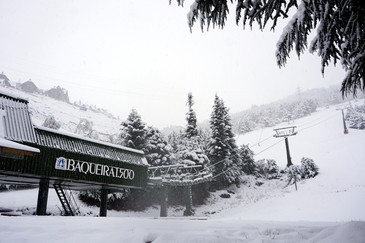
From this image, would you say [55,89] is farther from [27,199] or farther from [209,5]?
[209,5]

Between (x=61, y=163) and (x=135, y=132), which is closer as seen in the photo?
(x=61, y=163)

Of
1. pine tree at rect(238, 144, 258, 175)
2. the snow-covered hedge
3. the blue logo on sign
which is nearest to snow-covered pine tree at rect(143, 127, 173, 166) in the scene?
pine tree at rect(238, 144, 258, 175)

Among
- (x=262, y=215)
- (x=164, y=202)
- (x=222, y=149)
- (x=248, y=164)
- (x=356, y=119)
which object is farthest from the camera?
(x=356, y=119)

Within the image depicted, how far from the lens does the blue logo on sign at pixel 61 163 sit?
59.0ft

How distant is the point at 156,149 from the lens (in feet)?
118

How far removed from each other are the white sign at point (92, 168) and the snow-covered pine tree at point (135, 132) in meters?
11.2

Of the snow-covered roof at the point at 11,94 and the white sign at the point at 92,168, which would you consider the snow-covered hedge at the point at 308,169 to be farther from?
the snow-covered roof at the point at 11,94

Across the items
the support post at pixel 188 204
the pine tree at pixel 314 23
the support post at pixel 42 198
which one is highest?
the pine tree at pixel 314 23

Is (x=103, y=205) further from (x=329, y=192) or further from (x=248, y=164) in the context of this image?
(x=248, y=164)

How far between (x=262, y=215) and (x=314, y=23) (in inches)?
799

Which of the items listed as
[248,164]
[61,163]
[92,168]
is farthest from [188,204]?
[61,163]

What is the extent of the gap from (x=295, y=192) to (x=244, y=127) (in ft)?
217

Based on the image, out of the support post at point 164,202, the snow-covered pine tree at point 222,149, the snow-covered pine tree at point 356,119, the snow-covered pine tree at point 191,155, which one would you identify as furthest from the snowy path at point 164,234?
the snow-covered pine tree at point 356,119

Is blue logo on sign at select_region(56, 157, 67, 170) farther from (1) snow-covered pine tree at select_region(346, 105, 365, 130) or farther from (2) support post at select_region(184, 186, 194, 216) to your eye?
(1) snow-covered pine tree at select_region(346, 105, 365, 130)
